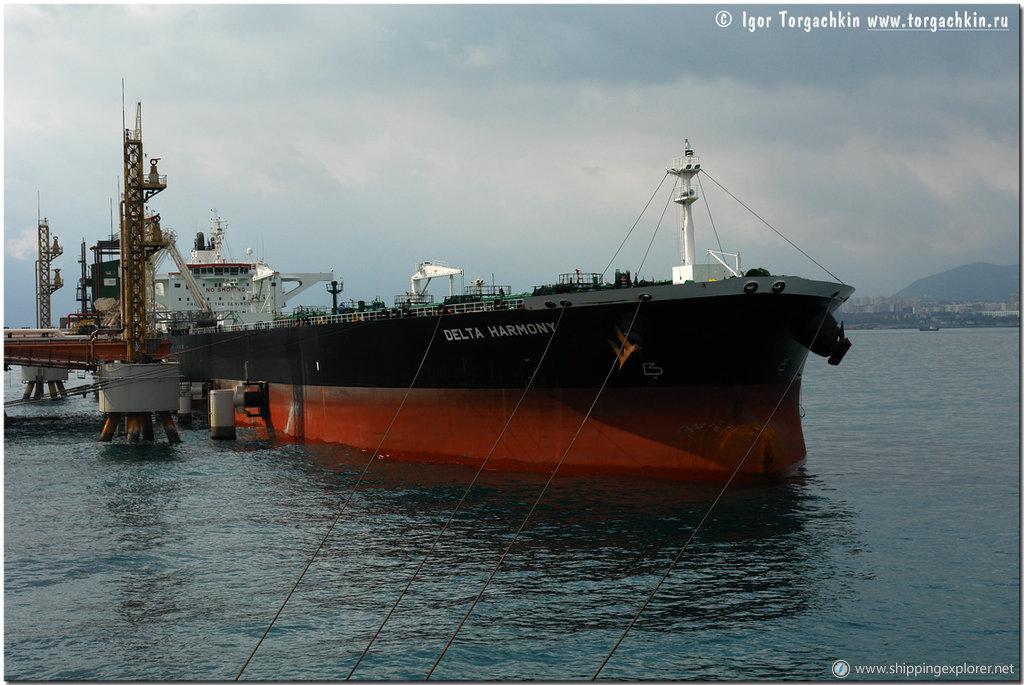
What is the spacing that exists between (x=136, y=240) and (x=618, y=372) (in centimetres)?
2237

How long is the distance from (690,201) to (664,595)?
1423 cm

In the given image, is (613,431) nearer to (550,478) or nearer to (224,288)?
(550,478)

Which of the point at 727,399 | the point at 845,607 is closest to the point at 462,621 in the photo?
the point at 845,607

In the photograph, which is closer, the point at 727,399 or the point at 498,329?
the point at 727,399

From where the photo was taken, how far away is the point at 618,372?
22844 millimetres

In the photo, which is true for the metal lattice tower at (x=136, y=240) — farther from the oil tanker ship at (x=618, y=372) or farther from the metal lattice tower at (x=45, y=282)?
the metal lattice tower at (x=45, y=282)

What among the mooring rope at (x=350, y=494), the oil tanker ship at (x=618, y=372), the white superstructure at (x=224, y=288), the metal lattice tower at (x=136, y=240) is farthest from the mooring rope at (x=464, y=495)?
the white superstructure at (x=224, y=288)

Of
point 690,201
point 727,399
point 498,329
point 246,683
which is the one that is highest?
point 690,201

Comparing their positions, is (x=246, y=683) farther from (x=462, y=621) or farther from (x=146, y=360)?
(x=146, y=360)

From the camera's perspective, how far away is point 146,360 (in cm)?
3362

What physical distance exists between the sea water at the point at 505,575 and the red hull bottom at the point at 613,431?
2.48 feet

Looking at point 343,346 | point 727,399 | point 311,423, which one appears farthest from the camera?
point 311,423

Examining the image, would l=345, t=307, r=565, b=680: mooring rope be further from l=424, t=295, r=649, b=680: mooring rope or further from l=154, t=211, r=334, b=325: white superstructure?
l=154, t=211, r=334, b=325: white superstructure

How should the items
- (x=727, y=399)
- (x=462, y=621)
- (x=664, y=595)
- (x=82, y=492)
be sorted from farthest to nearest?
(x=82, y=492)
(x=727, y=399)
(x=664, y=595)
(x=462, y=621)
